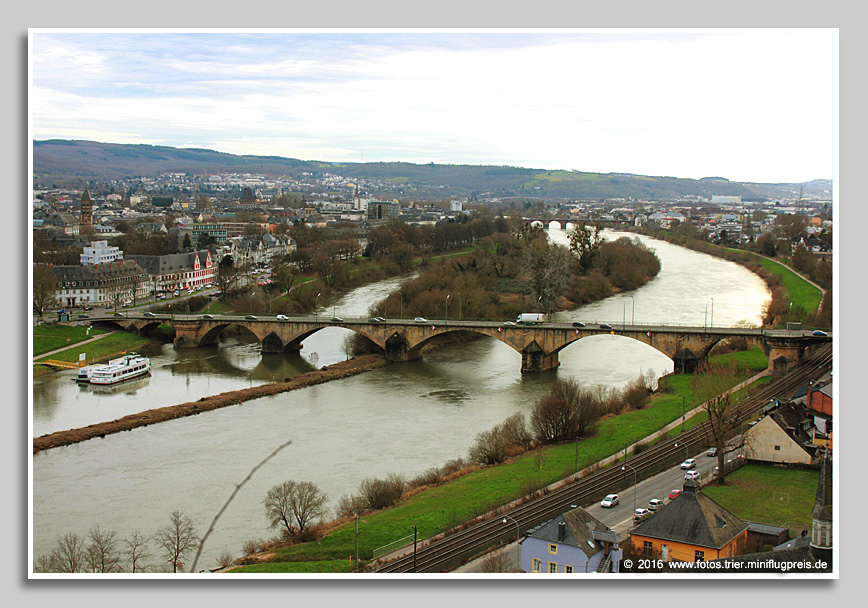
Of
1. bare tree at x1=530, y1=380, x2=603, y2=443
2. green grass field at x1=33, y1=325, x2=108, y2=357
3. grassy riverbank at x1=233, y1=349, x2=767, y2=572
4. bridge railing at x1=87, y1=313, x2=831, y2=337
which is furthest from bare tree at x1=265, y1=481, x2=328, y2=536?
green grass field at x1=33, y1=325, x2=108, y2=357

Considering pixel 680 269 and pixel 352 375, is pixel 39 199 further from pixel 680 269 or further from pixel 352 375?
pixel 352 375

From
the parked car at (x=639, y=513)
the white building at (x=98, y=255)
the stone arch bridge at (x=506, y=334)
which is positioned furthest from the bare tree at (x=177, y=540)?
the white building at (x=98, y=255)

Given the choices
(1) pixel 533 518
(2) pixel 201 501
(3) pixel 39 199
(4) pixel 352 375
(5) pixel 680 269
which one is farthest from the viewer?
(3) pixel 39 199

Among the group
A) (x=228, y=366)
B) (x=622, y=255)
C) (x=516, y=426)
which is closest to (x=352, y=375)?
(x=228, y=366)

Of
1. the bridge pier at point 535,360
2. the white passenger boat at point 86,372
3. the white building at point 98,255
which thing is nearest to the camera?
the white passenger boat at point 86,372

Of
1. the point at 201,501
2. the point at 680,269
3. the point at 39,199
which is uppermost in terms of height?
the point at 39,199

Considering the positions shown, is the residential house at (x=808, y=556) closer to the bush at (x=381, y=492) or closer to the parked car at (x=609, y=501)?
the parked car at (x=609, y=501)

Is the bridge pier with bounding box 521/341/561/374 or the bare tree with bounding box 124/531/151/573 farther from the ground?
the bridge pier with bounding box 521/341/561/374

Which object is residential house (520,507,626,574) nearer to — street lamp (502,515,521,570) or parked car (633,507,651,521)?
street lamp (502,515,521,570)
